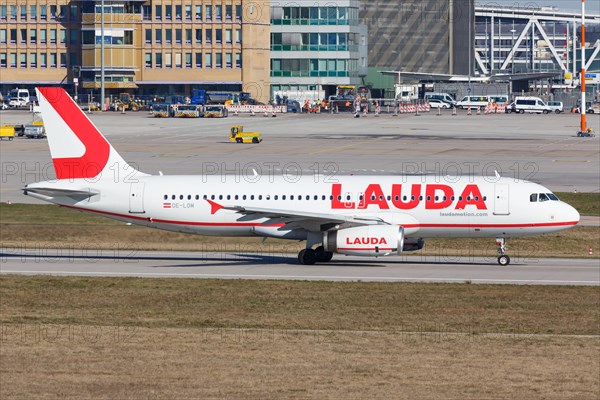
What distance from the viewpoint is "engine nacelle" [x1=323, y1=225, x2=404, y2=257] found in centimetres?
5088

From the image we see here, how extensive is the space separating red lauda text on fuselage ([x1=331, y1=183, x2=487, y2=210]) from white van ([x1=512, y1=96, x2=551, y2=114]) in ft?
435

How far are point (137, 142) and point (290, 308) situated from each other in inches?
3168

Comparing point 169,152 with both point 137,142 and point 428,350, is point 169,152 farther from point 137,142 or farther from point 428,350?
point 428,350

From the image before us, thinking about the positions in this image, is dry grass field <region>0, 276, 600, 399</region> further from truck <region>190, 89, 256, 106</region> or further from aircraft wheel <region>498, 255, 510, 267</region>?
truck <region>190, 89, 256, 106</region>

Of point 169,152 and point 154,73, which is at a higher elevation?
point 154,73

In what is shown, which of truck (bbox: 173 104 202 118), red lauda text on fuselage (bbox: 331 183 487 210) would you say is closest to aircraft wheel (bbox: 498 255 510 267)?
red lauda text on fuselage (bbox: 331 183 487 210)

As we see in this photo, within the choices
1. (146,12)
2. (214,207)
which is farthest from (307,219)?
(146,12)

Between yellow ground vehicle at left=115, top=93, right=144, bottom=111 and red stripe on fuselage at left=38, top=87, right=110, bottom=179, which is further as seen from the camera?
yellow ground vehicle at left=115, top=93, right=144, bottom=111

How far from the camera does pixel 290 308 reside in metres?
42.0

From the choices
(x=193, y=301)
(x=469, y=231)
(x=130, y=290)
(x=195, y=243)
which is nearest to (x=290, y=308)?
(x=193, y=301)

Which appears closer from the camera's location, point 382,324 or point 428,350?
point 428,350

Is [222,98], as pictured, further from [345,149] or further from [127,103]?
[345,149]

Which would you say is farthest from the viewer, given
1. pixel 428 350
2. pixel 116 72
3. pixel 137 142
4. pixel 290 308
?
pixel 116 72

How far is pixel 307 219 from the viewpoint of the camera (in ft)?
171
